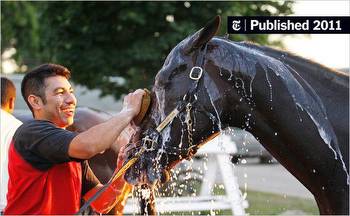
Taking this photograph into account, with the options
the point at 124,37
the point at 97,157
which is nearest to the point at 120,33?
the point at 124,37

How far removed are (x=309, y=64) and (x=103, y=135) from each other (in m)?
1.07

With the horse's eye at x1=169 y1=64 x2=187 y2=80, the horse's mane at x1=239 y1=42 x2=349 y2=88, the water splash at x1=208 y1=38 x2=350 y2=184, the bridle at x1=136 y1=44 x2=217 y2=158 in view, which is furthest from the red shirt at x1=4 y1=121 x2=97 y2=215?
the horse's mane at x1=239 y1=42 x2=349 y2=88

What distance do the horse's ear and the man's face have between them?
757 mm

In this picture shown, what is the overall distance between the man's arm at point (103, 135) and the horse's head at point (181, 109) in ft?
0.31

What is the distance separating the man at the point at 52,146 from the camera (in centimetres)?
314

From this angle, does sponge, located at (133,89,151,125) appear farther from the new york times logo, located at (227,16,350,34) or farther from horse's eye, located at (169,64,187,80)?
the new york times logo, located at (227,16,350,34)

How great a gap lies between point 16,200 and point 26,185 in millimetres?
127

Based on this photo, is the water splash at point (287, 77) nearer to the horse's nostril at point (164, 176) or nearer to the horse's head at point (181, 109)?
the horse's head at point (181, 109)

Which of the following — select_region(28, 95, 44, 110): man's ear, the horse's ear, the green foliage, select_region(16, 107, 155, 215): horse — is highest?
the green foliage

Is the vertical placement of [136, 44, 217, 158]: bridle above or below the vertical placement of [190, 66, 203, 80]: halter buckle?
below

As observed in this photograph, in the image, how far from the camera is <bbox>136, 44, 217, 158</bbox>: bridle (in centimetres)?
308

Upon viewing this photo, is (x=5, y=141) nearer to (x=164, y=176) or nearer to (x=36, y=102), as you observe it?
(x=36, y=102)

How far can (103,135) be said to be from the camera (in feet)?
10.3

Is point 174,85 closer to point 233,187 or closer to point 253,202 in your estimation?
point 233,187
